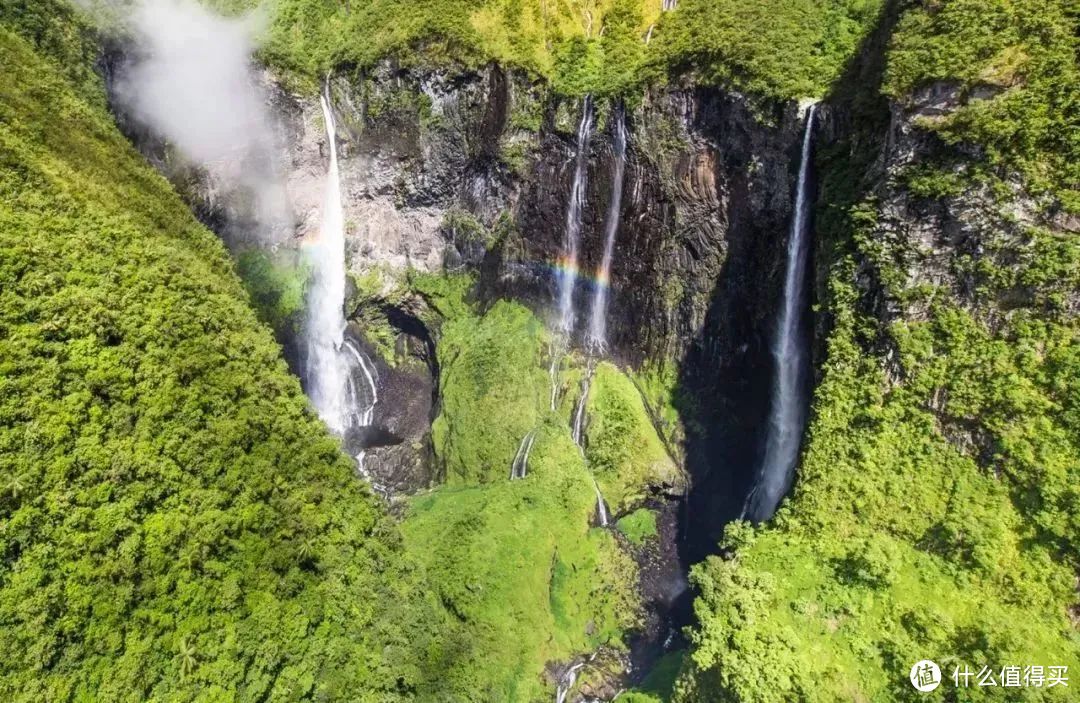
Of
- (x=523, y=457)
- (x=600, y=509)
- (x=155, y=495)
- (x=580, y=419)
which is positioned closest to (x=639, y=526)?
(x=600, y=509)

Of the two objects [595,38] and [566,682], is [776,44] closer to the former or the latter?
[595,38]

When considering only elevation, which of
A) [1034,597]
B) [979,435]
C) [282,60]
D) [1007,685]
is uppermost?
[282,60]

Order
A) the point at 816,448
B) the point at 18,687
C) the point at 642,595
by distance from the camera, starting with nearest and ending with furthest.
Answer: the point at 18,687 < the point at 816,448 < the point at 642,595

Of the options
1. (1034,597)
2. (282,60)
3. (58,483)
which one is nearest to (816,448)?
(1034,597)

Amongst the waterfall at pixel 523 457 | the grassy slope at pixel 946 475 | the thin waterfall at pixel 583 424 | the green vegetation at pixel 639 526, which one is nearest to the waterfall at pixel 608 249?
the thin waterfall at pixel 583 424

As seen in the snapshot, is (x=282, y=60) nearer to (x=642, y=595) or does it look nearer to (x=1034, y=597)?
(x=642, y=595)

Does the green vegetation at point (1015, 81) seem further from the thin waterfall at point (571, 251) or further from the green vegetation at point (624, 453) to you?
the green vegetation at point (624, 453)
